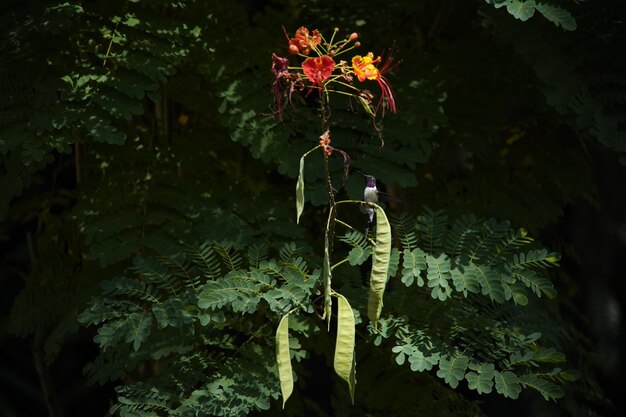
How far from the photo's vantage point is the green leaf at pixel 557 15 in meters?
1.84

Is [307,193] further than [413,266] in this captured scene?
Yes

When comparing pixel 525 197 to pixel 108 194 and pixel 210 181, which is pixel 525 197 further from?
pixel 108 194

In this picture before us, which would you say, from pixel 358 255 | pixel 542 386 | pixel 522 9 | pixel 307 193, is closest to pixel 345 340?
pixel 358 255

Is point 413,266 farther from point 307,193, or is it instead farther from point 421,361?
point 307,193

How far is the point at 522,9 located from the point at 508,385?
80 cm

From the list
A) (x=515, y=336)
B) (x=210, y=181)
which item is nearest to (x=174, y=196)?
(x=210, y=181)

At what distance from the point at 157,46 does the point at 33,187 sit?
1.14 m

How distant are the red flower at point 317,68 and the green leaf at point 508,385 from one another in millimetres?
663

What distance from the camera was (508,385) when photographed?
164 cm

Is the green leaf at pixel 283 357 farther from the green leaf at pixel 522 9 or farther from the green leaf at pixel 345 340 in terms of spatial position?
the green leaf at pixel 522 9

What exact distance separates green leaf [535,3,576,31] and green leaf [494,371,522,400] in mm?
748

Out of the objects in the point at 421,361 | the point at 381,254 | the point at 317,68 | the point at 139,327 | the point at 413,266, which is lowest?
the point at 139,327

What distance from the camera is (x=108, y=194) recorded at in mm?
2193

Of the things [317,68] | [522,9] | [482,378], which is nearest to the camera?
[317,68]
